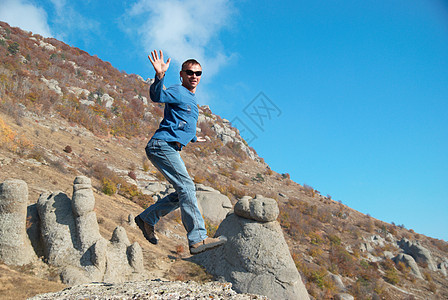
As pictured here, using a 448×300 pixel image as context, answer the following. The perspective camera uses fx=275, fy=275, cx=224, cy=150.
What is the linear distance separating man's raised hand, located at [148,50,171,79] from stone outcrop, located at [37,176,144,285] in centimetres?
730

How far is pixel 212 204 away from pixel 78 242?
45.3 ft

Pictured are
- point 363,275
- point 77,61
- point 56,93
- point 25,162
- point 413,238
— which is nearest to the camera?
point 25,162

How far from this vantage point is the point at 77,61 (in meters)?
41.0

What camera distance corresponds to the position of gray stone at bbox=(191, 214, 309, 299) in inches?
372

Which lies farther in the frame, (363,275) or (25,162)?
(363,275)

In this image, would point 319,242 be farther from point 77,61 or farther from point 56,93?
point 77,61

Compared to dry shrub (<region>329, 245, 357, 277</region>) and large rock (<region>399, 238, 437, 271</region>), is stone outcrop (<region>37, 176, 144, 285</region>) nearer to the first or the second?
dry shrub (<region>329, 245, 357, 277</region>)

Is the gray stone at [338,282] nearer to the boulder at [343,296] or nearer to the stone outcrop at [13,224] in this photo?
the boulder at [343,296]

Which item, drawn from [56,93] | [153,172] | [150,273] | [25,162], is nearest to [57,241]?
[150,273]

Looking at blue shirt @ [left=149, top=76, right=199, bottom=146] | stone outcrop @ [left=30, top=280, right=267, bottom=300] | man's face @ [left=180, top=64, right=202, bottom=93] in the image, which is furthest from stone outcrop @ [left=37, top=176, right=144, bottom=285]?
man's face @ [left=180, top=64, right=202, bottom=93]

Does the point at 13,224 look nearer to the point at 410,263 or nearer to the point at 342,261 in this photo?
the point at 342,261

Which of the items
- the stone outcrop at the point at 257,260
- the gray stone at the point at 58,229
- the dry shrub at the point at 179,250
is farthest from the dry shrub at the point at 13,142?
the stone outcrop at the point at 257,260

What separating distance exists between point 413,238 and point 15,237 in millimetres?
41179

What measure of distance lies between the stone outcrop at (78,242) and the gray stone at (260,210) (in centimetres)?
431
